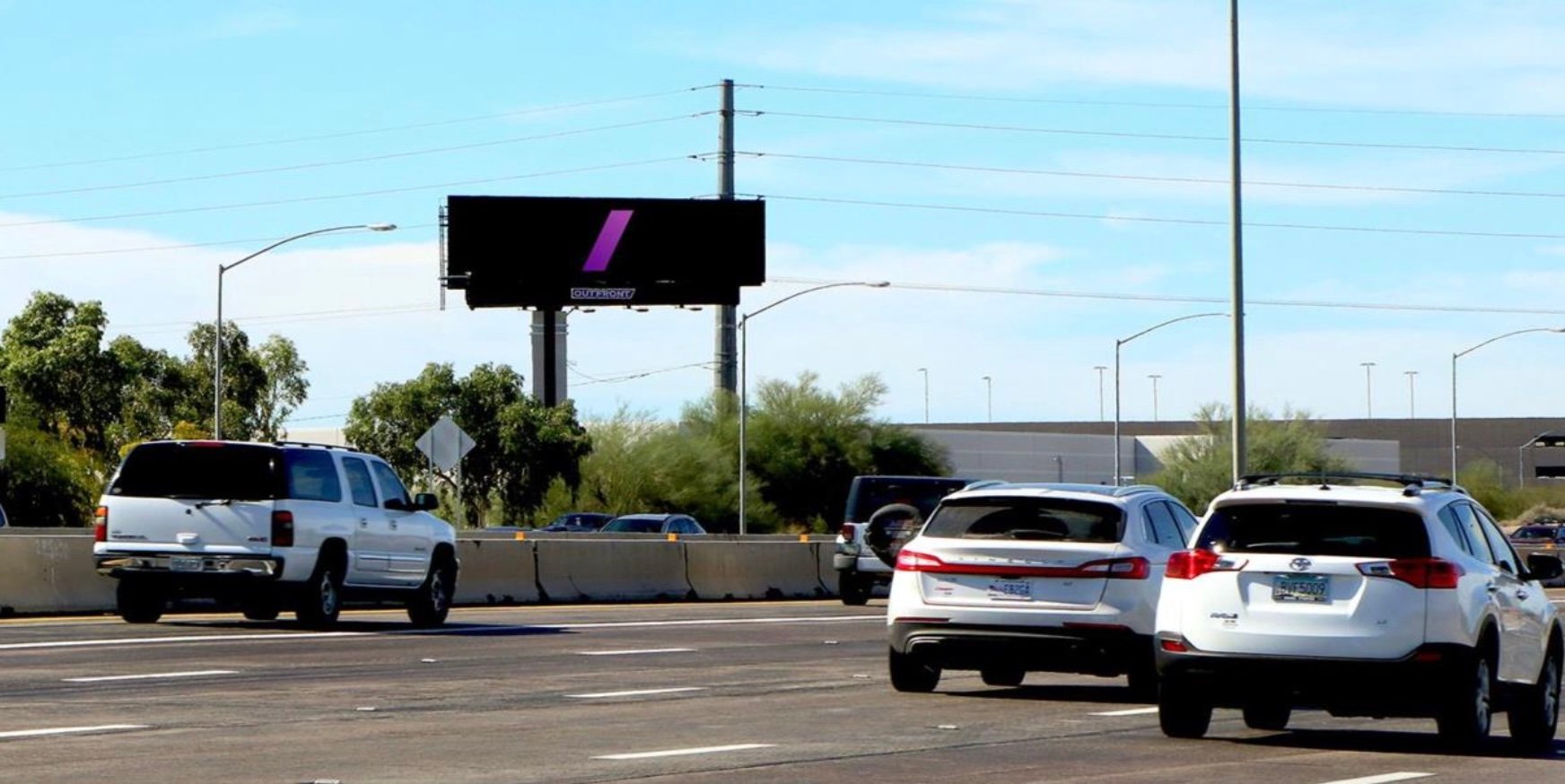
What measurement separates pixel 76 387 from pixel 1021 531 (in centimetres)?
7823

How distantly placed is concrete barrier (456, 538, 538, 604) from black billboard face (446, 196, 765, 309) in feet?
153

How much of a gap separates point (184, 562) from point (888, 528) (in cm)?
1117

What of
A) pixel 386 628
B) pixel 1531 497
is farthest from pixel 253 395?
pixel 386 628

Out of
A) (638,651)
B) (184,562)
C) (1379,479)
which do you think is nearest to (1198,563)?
(1379,479)

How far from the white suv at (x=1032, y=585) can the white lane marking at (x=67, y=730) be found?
559 centimetres

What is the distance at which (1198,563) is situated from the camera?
48.5 feet

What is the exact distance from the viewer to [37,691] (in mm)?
16938

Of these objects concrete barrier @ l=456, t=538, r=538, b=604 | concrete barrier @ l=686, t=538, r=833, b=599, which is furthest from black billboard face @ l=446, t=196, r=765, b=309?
concrete barrier @ l=456, t=538, r=538, b=604

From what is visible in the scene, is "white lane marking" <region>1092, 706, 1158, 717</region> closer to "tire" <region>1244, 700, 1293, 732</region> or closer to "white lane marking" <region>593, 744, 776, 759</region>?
"tire" <region>1244, 700, 1293, 732</region>

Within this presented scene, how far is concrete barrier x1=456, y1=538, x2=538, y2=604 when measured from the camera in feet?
109

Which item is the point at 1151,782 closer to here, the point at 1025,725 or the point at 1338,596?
the point at 1338,596

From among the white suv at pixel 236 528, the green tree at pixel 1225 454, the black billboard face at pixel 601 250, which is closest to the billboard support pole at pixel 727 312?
the black billboard face at pixel 601 250

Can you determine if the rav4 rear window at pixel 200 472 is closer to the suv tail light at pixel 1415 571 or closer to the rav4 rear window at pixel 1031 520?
the rav4 rear window at pixel 1031 520

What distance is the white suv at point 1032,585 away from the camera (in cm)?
1764
